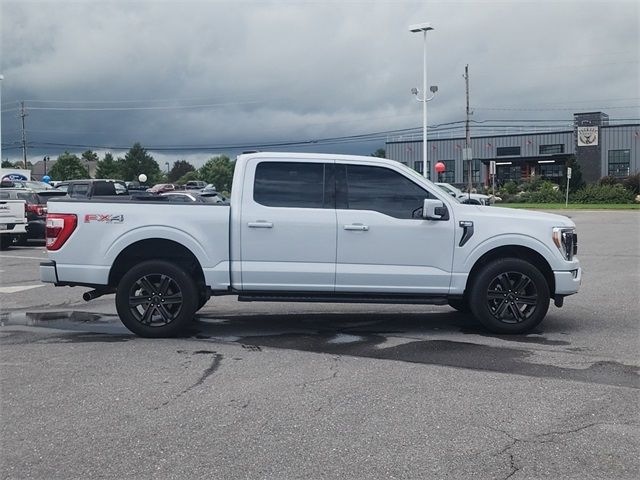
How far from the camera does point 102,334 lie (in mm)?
8180

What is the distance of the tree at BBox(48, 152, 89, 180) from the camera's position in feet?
314

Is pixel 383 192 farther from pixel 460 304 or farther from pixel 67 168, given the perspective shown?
pixel 67 168

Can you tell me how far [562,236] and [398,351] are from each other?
2.43 m

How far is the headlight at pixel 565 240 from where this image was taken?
314 inches

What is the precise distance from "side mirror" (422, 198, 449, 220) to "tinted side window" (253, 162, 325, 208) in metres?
1.15

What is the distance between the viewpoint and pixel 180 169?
376ft

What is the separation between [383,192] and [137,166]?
313ft

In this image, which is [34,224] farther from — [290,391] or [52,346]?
[290,391]

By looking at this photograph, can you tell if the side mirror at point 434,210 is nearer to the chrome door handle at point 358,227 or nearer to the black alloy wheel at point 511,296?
the chrome door handle at point 358,227

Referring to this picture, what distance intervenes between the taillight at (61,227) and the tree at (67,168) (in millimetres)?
92856

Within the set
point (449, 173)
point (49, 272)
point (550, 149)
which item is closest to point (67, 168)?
point (449, 173)

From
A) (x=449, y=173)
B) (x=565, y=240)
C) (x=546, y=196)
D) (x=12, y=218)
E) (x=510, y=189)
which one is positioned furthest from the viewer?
(x=449, y=173)

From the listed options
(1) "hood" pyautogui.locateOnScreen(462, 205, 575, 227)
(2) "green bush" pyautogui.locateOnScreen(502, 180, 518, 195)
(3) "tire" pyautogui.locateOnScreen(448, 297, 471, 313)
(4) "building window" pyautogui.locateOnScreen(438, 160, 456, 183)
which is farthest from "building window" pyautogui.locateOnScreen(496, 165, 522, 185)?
(1) "hood" pyautogui.locateOnScreen(462, 205, 575, 227)

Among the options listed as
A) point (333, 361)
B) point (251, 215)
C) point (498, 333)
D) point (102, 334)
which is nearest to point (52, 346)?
point (102, 334)
